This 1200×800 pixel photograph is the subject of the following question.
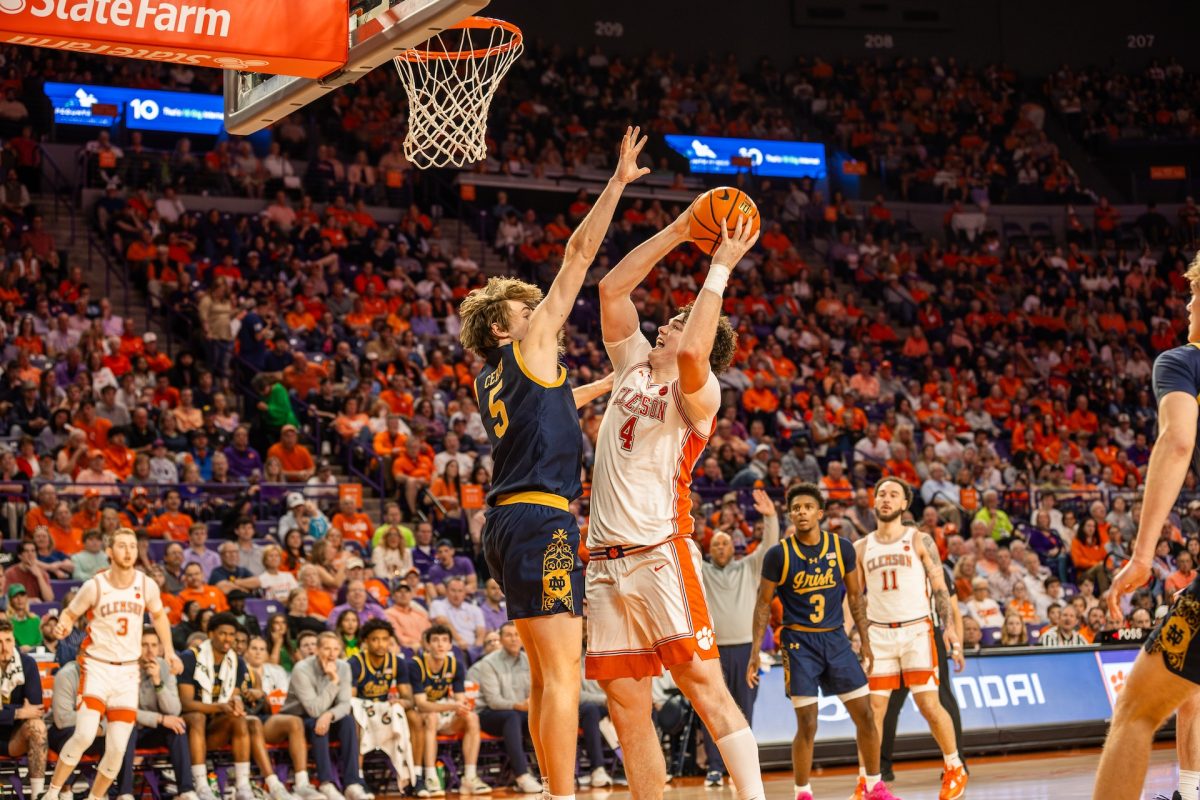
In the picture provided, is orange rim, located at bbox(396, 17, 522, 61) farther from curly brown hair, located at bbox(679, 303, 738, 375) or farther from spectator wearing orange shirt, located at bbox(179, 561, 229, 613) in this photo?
spectator wearing orange shirt, located at bbox(179, 561, 229, 613)

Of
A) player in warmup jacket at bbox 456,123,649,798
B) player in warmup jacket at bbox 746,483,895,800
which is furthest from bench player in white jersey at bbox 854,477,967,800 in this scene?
player in warmup jacket at bbox 456,123,649,798

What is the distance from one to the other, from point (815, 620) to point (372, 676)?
4.11m

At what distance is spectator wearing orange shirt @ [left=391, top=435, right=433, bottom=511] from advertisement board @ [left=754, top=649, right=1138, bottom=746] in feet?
16.1

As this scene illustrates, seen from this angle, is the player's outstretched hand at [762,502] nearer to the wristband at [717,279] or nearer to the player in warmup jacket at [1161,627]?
the wristband at [717,279]

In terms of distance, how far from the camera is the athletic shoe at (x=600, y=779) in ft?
38.5

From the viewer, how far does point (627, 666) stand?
244 inches

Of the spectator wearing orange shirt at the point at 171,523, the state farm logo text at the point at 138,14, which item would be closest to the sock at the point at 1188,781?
the state farm logo text at the point at 138,14

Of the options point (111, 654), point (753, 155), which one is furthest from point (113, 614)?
point (753, 155)

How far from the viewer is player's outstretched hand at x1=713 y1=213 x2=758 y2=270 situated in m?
6.08

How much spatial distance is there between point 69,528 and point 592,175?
14.1 metres

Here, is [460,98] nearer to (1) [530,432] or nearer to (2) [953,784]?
(1) [530,432]

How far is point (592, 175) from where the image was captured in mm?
25234

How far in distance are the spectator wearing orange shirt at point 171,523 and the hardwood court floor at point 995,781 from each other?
4.17 m

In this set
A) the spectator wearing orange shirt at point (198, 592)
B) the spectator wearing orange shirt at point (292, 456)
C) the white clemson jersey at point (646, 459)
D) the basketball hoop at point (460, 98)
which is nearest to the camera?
the white clemson jersey at point (646, 459)
